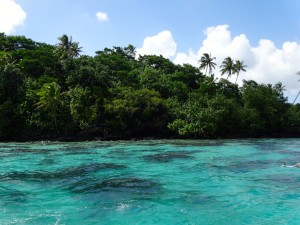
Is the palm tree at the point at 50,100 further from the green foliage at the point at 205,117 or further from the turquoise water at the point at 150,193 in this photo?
the turquoise water at the point at 150,193

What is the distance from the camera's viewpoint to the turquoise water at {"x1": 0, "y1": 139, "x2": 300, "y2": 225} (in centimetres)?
1044

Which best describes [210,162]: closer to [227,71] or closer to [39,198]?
[39,198]

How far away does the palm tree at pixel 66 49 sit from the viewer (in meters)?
64.1

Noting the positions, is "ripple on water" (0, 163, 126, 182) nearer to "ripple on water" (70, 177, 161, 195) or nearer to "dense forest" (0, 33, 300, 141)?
"ripple on water" (70, 177, 161, 195)

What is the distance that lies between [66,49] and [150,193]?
5715cm

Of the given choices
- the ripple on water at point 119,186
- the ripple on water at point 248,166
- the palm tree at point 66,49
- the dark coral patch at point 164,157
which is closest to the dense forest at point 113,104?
the palm tree at point 66,49

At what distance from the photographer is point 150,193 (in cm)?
1348

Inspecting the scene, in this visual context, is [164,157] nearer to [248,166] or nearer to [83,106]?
[248,166]

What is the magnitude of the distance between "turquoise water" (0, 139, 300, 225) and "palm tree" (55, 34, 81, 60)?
4477 cm

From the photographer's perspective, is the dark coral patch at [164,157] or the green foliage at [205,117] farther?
the green foliage at [205,117]

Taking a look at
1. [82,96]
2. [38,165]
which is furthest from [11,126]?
[38,165]

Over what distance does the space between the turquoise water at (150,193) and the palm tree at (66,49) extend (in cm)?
4477

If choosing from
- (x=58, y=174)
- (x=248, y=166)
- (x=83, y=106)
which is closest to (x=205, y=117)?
(x=83, y=106)

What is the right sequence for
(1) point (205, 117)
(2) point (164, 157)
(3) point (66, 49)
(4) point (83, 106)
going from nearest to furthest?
(2) point (164, 157) → (1) point (205, 117) → (4) point (83, 106) → (3) point (66, 49)
